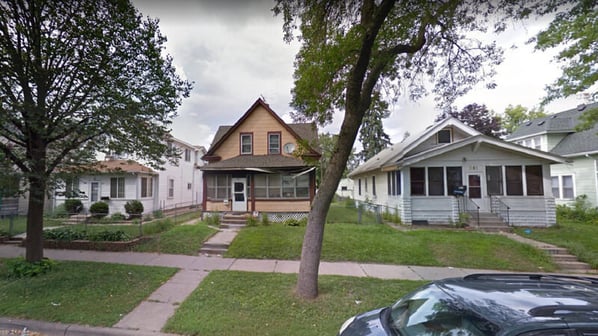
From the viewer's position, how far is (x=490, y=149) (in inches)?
518

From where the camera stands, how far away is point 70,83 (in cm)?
618

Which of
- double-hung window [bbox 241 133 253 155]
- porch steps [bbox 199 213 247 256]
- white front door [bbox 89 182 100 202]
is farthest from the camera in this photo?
white front door [bbox 89 182 100 202]

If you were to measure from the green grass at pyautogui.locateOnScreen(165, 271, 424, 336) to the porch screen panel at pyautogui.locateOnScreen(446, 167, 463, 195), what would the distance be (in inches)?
353

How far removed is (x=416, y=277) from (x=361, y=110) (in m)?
4.51

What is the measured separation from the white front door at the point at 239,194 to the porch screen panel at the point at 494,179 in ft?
42.6

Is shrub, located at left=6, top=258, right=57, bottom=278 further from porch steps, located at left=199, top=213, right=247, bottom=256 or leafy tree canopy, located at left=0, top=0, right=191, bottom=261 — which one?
porch steps, located at left=199, top=213, right=247, bottom=256

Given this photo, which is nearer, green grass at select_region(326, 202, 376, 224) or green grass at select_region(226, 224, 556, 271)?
green grass at select_region(226, 224, 556, 271)

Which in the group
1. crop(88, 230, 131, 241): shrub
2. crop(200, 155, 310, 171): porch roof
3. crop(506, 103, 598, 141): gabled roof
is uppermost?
crop(506, 103, 598, 141): gabled roof

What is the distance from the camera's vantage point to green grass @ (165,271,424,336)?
Answer: 3963 mm

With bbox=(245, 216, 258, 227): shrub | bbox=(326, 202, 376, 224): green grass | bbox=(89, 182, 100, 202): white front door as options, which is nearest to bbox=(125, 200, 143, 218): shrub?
bbox=(89, 182, 100, 202): white front door

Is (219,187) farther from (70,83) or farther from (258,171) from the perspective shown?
(70,83)

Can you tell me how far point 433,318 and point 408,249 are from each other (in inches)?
267

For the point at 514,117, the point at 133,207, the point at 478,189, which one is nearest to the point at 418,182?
the point at 478,189

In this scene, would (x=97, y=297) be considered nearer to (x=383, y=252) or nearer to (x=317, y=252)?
(x=317, y=252)
